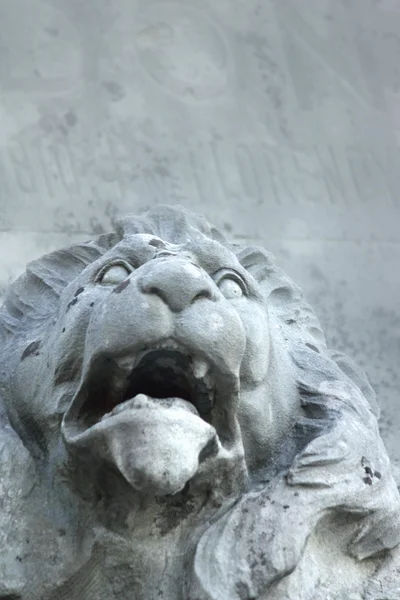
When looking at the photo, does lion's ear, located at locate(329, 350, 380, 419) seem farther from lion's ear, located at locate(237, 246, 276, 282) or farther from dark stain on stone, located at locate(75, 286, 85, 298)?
dark stain on stone, located at locate(75, 286, 85, 298)

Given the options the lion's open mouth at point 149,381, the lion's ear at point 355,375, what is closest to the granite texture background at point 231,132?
the lion's ear at point 355,375

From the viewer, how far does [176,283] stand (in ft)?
4.46

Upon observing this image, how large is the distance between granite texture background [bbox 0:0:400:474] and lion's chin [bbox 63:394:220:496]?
1.39 metres

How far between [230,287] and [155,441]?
14.4 inches

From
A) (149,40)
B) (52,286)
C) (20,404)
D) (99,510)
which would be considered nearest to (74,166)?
(149,40)

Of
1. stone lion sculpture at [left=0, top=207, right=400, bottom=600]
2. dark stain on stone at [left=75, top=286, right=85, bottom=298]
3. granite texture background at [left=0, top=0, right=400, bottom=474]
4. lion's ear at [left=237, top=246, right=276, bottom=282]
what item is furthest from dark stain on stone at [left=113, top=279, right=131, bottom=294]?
granite texture background at [left=0, top=0, right=400, bottom=474]

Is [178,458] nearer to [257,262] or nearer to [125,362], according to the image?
[125,362]

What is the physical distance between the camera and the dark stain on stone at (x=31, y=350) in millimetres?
1562

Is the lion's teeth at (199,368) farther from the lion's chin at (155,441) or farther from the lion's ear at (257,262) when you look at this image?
the lion's ear at (257,262)

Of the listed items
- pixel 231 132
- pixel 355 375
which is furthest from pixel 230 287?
pixel 231 132

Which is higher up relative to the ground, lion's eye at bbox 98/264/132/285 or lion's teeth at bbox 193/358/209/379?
lion's eye at bbox 98/264/132/285

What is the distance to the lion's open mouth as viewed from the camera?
1347 mm

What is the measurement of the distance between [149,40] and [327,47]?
0.50 metres

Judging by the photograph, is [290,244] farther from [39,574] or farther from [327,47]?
[39,574]
